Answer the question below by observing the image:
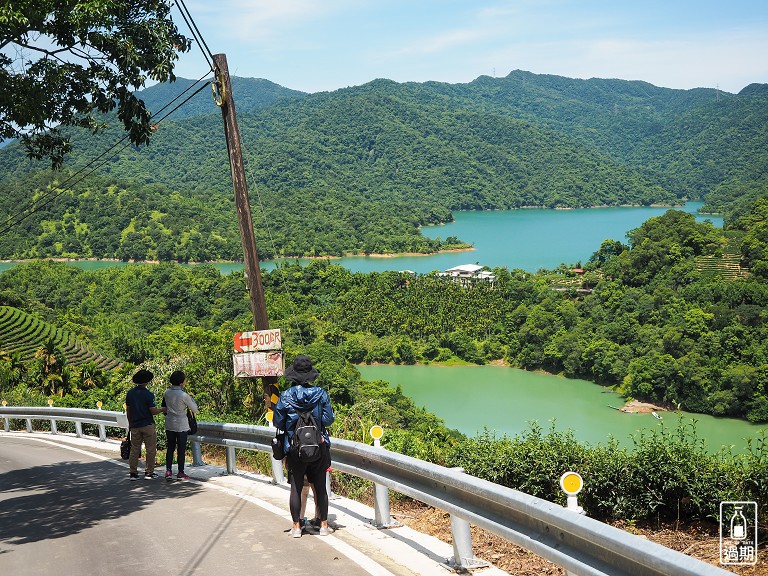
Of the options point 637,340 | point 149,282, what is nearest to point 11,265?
point 149,282

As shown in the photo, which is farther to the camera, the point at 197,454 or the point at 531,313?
the point at 531,313

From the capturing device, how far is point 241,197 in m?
10.6

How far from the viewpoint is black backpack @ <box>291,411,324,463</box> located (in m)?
6.03

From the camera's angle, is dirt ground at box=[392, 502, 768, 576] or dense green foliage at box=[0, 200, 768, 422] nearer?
dirt ground at box=[392, 502, 768, 576]

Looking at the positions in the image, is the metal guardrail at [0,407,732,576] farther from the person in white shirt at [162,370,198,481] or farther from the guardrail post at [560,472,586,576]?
the person in white shirt at [162,370,198,481]

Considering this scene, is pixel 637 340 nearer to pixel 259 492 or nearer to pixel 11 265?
pixel 259 492

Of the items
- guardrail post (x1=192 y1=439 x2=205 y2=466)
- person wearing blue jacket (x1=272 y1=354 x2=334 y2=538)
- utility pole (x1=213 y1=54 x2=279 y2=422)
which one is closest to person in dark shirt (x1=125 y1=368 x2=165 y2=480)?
guardrail post (x1=192 y1=439 x2=205 y2=466)

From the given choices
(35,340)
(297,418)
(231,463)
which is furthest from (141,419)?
(35,340)

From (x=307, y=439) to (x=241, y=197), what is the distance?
5293 millimetres

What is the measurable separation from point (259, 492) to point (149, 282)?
103 metres

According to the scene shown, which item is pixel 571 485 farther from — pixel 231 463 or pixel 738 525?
pixel 231 463

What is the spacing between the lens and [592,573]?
3.96 metres

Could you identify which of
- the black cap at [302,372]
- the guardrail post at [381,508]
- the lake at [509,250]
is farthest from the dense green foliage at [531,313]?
the black cap at [302,372]

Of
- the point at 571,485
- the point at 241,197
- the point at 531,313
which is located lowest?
the point at 531,313
